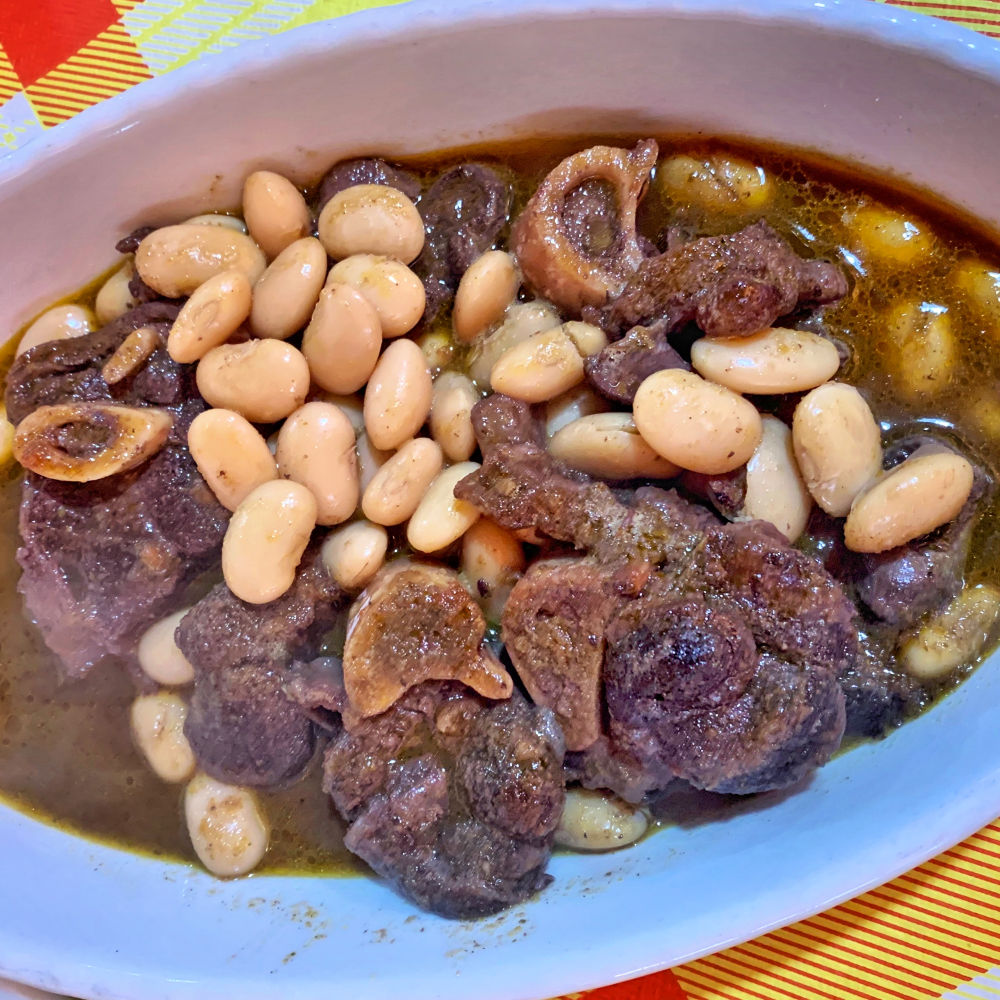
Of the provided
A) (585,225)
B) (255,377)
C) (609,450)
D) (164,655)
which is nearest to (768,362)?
(609,450)

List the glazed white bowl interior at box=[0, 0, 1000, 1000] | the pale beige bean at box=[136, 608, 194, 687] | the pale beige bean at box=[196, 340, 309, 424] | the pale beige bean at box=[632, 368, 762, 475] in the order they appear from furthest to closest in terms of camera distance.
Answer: the pale beige bean at box=[136, 608, 194, 687]
the pale beige bean at box=[196, 340, 309, 424]
the pale beige bean at box=[632, 368, 762, 475]
the glazed white bowl interior at box=[0, 0, 1000, 1000]

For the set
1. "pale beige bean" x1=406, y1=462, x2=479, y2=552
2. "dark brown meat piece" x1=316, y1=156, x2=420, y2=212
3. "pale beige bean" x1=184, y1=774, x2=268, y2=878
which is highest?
"dark brown meat piece" x1=316, y1=156, x2=420, y2=212

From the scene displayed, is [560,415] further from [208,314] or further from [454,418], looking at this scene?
[208,314]

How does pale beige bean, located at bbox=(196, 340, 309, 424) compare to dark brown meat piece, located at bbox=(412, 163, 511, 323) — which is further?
dark brown meat piece, located at bbox=(412, 163, 511, 323)

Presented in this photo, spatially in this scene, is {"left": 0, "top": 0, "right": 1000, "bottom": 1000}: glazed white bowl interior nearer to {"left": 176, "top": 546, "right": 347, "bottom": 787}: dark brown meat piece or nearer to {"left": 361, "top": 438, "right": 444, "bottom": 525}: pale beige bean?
{"left": 176, "top": 546, "right": 347, "bottom": 787}: dark brown meat piece

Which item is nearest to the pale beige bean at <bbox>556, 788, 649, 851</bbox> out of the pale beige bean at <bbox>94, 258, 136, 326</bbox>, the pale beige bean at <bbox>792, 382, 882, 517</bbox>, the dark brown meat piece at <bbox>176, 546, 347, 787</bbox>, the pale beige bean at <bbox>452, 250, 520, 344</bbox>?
the dark brown meat piece at <bbox>176, 546, 347, 787</bbox>

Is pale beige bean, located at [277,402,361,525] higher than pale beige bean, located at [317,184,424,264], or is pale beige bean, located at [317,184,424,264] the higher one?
pale beige bean, located at [317,184,424,264]
